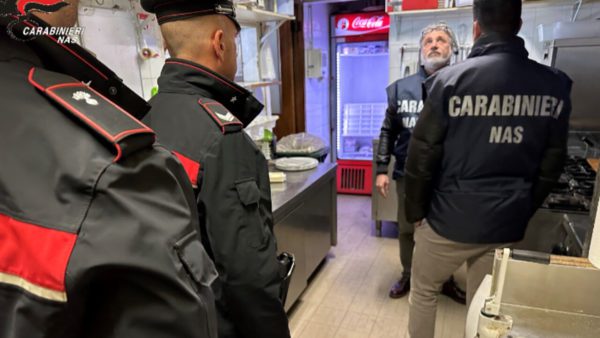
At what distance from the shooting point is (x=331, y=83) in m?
4.34

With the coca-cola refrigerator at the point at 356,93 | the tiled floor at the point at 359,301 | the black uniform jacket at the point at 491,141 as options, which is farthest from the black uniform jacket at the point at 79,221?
the coca-cola refrigerator at the point at 356,93

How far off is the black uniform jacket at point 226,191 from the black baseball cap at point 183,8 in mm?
115

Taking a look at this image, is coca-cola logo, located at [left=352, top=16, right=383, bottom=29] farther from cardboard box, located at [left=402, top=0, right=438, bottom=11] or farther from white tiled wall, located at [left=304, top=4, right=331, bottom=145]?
cardboard box, located at [left=402, top=0, right=438, bottom=11]

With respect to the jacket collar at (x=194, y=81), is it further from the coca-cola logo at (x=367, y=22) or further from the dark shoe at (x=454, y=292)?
the coca-cola logo at (x=367, y=22)

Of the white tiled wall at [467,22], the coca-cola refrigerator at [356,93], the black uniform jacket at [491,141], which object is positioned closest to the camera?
the black uniform jacket at [491,141]

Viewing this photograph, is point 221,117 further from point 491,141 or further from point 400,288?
point 400,288

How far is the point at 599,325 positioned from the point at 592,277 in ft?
0.34

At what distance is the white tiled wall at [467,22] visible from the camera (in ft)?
9.17

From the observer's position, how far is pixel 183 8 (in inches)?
38.5

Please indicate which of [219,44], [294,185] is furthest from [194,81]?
[294,185]

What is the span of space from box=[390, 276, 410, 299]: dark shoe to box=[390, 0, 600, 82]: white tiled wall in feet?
5.80

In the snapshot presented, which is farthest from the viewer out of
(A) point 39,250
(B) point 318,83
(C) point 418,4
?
(B) point 318,83

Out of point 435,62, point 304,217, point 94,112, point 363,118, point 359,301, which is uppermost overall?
point 435,62

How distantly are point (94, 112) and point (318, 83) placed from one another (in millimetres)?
3725
